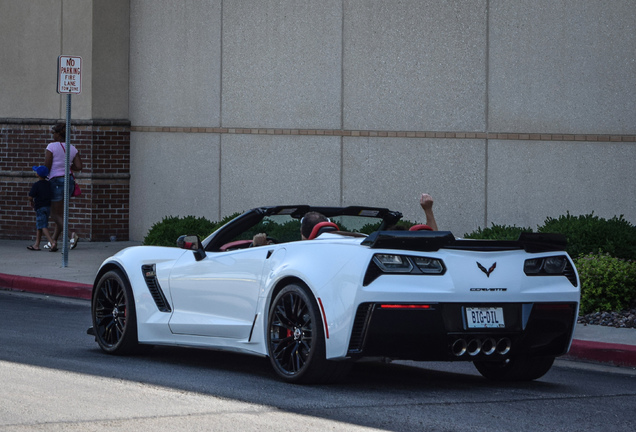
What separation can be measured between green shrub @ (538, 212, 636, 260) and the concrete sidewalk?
6.09 feet

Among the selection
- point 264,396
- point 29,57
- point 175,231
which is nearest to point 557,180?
point 175,231

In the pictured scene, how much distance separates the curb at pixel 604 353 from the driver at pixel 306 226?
115 inches

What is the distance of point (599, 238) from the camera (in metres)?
13.2

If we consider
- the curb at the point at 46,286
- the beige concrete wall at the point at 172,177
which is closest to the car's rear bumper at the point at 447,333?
the curb at the point at 46,286

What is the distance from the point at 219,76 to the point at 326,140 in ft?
8.49

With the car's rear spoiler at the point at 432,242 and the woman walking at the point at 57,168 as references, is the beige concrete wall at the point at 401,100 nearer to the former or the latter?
the woman walking at the point at 57,168

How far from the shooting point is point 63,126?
18.2 meters

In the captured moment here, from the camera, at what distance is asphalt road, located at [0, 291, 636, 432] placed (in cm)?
662

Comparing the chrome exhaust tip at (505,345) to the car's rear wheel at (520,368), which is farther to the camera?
the car's rear wheel at (520,368)

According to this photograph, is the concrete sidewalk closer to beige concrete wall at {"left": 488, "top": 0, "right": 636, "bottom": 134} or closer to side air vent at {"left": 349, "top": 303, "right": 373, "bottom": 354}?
side air vent at {"left": 349, "top": 303, "right": 373, "bottom": 354}

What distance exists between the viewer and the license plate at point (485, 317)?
7.52m

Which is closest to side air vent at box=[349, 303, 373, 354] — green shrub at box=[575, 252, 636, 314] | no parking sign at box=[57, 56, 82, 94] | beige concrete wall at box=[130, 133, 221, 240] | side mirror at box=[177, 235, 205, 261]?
side mirror at box=[177, 235, 205, 261]

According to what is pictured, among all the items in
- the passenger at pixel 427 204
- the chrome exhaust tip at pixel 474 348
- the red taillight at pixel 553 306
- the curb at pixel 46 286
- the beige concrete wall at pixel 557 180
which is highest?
the beige concrete wall at pixel 557 180

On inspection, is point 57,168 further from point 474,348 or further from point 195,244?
point 474,348
